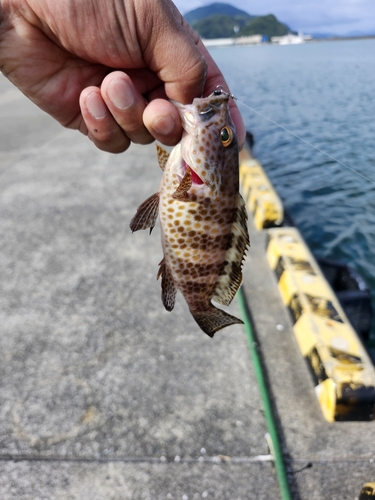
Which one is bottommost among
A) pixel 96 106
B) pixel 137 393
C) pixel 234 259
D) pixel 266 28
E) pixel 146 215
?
pixel 137 393

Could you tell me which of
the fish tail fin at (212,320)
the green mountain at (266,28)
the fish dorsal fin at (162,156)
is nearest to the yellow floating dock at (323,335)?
the fish tail fin at (212,320)

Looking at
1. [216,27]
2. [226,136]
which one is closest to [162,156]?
[226,136]

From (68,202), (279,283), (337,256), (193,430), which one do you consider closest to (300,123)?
(337,256)

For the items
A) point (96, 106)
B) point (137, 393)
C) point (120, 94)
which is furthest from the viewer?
point (137, 393)

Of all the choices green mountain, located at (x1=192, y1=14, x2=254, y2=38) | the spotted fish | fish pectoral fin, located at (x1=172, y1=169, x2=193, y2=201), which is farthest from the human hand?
green mountain, located at (x1=192, y1=14, x2=254, y2=38)

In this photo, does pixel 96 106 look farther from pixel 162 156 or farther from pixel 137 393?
pixel 137 393

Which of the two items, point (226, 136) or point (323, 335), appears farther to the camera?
point (323, 335)
